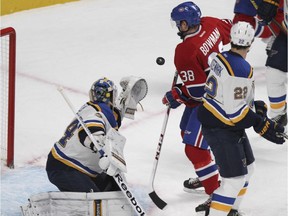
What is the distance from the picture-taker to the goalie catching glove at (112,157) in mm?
4039

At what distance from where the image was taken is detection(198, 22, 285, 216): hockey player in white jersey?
3.92m

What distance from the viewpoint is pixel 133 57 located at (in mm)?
7043

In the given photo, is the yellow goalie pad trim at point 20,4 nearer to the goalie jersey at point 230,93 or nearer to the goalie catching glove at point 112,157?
the goalie catching glove at point 112,157

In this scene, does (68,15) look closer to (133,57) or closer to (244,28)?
(133,57)

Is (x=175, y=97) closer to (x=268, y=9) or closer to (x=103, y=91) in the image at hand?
(x=103, y=91)

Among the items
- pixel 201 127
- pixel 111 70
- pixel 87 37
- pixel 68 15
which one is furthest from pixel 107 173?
pixel 68 15

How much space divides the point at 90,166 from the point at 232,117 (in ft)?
2.53

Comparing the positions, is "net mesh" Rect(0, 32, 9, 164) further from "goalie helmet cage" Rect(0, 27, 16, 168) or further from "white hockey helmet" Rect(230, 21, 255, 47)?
"white hockey helmet" Rect(230, 21, 255, 47)

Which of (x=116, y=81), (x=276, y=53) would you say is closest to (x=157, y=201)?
(x=276, y=53)

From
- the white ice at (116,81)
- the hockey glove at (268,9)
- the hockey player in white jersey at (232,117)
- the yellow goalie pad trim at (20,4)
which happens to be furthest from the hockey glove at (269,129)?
the yellow goalie pad trim at (20,4)

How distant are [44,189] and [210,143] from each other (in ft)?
3.58

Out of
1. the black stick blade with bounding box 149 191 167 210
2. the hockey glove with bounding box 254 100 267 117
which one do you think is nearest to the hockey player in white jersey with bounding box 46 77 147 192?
the black stick blade with bounding box 149 191 167 210

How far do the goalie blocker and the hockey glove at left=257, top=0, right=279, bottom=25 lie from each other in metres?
1.70

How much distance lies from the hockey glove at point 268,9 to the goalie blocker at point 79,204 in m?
1.70
